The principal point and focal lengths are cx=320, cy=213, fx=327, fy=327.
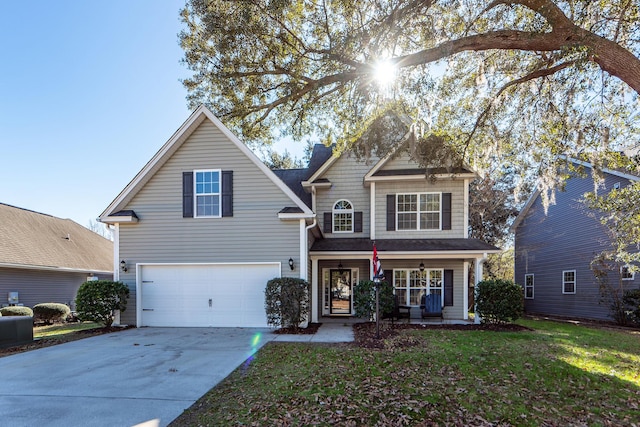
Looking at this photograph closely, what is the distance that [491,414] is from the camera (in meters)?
4.09

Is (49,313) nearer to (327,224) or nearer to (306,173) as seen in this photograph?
(327,224)

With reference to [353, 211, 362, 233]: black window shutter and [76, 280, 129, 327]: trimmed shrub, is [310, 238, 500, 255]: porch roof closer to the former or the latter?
[353, 211, 362, 233]: black window shutter

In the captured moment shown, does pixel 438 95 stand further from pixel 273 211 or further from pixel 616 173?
pixel 616 173

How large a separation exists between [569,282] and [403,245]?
959 centimetres

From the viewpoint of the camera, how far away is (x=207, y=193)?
10867 millimetres

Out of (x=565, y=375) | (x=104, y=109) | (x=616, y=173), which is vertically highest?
(x=104, y=109)

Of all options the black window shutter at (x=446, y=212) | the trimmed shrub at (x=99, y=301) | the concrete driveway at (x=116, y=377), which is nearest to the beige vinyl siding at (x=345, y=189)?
the black window shutter at (x=446, y=212)

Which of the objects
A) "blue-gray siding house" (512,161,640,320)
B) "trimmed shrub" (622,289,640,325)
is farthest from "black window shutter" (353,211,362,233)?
"trimmed shrub" (622,289,640,325)

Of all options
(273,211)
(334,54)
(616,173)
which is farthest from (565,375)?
(616,173)

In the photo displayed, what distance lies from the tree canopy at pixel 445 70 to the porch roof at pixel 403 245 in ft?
9.73

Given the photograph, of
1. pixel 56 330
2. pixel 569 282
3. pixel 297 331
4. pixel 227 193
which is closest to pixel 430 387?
pixel 297 331

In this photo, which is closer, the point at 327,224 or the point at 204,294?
the point at 204,294

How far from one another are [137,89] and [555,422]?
45.9 feet

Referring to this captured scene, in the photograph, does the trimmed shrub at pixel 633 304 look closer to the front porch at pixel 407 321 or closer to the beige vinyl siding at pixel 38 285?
the front porch at pixel 407 321
